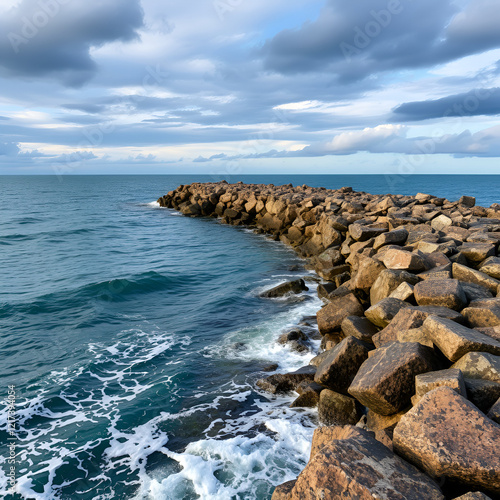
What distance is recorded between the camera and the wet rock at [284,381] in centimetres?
752

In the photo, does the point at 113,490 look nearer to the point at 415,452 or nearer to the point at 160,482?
the point at 160,482

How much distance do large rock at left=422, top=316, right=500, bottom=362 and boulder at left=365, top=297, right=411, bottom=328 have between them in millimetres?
1615

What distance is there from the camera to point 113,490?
534 cm

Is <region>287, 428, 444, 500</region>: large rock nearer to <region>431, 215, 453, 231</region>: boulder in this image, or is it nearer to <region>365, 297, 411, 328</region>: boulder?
<region>365, 297, 411, 328</region>: boulder

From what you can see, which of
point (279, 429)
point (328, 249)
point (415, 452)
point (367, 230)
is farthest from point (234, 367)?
point (328, 249)

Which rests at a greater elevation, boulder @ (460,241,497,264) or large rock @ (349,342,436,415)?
boulder @ (460,241,497,264)

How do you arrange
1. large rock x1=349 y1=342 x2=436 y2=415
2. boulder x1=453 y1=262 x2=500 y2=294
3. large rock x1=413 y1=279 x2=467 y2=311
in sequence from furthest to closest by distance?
boulder x1=453 y1=262 x2=500 y2=294, large rock x1=413 y1=279 x2=467 y2=311, large rock x1=349 y1=342 x2=436 y2=415

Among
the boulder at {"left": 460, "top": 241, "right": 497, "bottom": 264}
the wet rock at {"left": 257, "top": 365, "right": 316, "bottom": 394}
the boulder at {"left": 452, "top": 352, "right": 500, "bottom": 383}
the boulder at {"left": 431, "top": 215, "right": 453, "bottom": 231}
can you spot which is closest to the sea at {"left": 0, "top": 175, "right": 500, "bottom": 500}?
the wet rock at {"left": 257, "top": 365, "right": 316, "bottom": 394}

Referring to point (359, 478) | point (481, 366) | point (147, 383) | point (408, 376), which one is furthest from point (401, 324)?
point (147, 383)

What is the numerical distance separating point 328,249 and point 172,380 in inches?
376

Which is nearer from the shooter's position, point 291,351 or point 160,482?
point 160,482

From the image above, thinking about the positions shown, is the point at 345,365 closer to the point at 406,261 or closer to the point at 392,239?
the point at 406,261

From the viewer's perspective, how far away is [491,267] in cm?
816

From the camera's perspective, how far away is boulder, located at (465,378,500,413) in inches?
163
